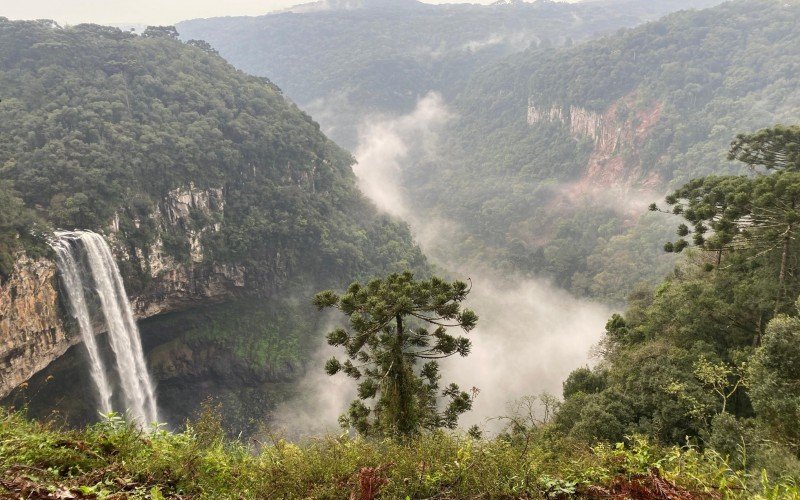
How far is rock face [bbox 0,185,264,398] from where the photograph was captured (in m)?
23.1

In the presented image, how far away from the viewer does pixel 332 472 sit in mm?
4195

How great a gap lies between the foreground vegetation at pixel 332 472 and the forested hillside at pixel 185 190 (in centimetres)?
2341

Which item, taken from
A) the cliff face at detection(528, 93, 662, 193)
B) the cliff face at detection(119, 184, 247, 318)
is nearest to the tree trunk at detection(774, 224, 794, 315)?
the cliff face at detection(119, 184, 247, 318)

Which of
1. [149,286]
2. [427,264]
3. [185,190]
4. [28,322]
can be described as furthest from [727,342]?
[427,264]

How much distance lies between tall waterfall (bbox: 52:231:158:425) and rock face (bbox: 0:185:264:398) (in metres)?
0.79

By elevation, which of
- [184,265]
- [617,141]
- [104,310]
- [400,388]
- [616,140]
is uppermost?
[616,140]

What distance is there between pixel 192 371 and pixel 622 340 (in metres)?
31.7

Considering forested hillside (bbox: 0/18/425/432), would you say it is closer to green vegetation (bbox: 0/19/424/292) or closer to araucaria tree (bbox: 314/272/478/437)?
green vegetation (bbox: 0/19/424/292)

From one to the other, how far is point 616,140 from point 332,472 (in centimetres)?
10187

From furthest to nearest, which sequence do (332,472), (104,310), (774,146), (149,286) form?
(149,286) < (104,310) < (774,146) < (332,472)

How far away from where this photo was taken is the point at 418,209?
359 ft

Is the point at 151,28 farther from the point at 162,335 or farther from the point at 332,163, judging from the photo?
the point at 162,335

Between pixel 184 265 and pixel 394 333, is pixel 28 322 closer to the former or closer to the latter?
pixel 184 265

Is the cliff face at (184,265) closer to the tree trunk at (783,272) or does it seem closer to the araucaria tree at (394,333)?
the araucaria tree at (394,333)
